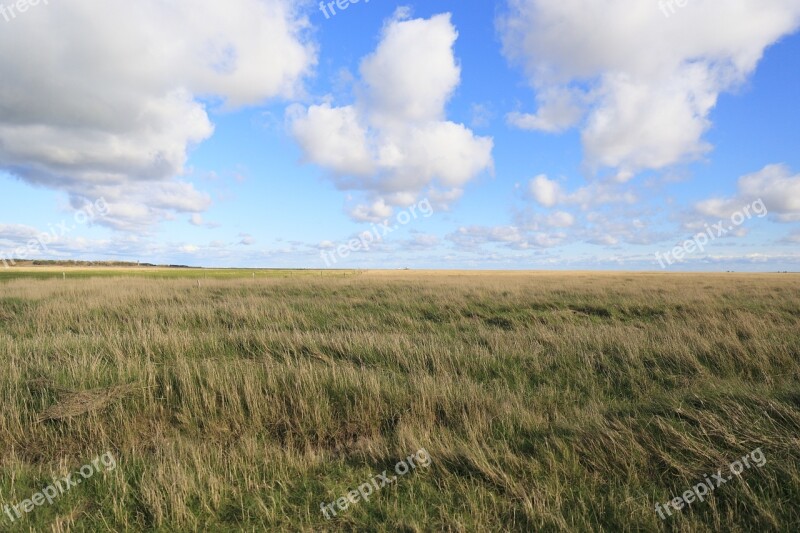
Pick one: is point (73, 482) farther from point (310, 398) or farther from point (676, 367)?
point (676, 367)

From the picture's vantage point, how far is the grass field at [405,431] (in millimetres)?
3504

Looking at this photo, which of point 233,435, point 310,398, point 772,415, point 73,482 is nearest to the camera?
point 73,482

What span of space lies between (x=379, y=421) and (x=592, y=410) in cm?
275

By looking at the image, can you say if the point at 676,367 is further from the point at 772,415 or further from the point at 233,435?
the point at 233,435

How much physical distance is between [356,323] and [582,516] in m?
10.0

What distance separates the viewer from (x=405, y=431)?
475 cm

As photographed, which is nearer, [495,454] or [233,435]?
[495,454]

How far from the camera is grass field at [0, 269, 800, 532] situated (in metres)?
3.50

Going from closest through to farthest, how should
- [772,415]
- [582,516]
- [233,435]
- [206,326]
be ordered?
[582,516], [772,415], [233,435], [206,326]

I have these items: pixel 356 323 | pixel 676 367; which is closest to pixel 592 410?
pixel 676 367

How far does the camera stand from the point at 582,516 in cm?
337

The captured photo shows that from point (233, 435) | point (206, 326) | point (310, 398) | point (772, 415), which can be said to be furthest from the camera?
point (206, 326)

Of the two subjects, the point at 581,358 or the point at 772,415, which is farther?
the point at 581,358

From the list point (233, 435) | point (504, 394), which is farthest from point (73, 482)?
point (504, 394)
